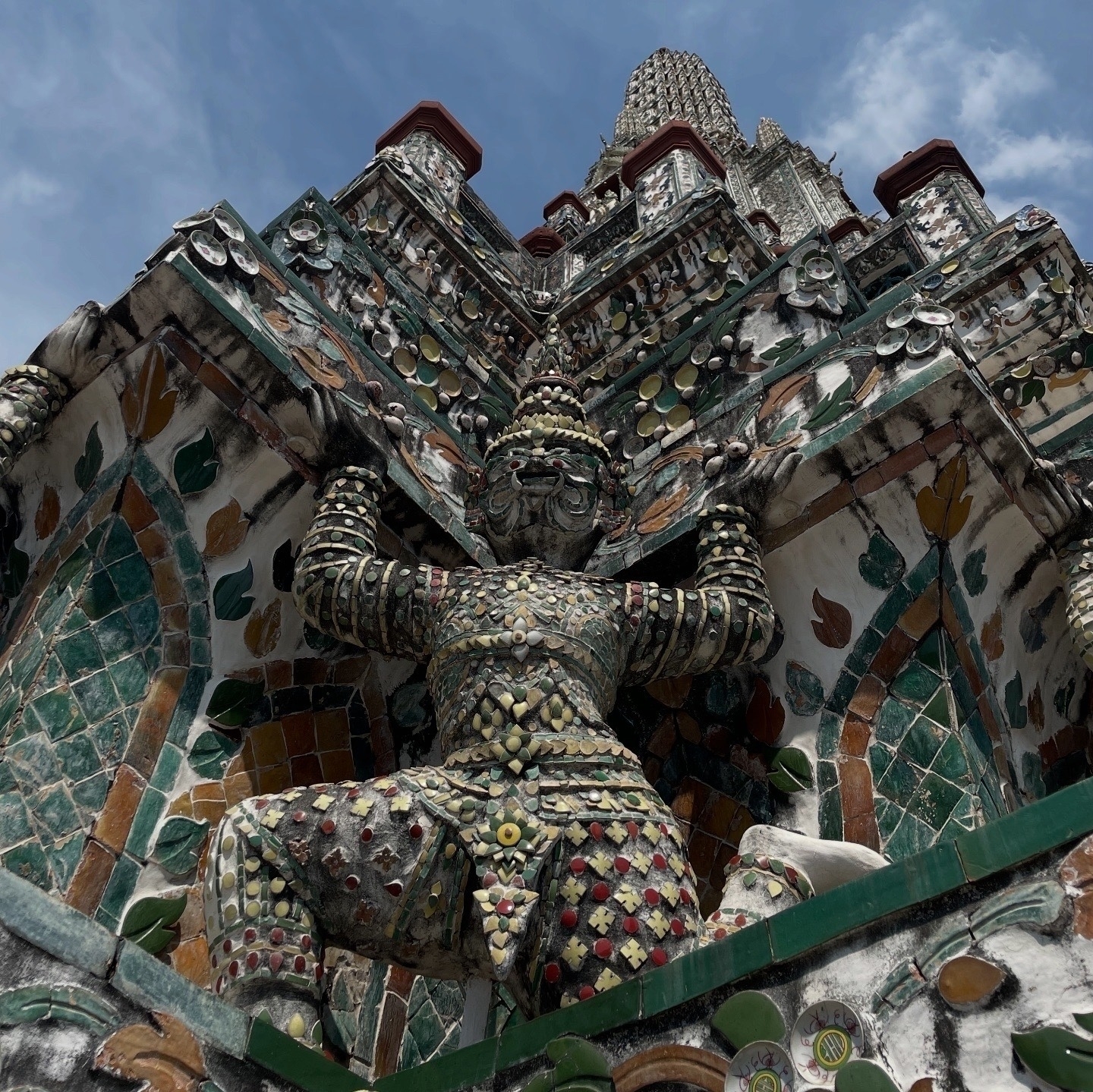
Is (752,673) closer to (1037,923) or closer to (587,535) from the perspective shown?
(587,535)

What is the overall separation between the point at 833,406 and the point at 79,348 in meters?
2.94

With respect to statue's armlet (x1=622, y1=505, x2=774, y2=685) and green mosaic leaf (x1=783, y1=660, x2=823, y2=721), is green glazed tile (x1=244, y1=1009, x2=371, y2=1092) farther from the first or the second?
green mosaic leaf (x1=783, y1=660, x2=823, y2=721)

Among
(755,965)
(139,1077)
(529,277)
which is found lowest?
(139,1077)

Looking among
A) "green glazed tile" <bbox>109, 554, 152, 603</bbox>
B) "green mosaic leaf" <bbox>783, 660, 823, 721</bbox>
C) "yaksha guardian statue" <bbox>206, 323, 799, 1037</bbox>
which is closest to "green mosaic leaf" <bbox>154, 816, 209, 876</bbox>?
"yaksha guardian statue" <bbox>206, 323, 799, 1037</bbox>

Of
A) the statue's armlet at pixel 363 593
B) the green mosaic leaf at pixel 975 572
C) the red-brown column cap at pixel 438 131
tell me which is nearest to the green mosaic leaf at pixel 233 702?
the statue's armlet at pixel 363 593

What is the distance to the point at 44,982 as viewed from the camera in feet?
7.31

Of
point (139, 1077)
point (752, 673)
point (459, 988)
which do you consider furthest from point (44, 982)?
point (752, 673)

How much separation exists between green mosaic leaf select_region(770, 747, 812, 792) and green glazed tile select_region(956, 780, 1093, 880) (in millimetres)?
2063

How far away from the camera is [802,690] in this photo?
14.5 feet

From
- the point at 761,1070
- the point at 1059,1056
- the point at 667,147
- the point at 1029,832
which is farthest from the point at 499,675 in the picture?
the point at 667,147

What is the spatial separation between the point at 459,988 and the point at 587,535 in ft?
5.70

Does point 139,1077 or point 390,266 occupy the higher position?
point 390,266

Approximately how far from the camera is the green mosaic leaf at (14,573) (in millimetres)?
4695

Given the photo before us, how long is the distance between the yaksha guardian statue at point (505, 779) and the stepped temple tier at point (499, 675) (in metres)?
0.01
